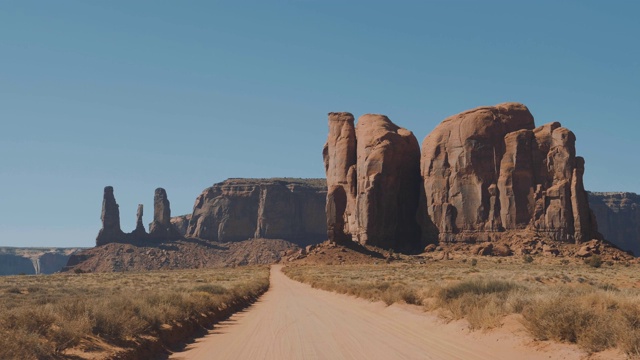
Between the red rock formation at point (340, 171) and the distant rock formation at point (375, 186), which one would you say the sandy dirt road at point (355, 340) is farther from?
the distant rock formation at point (375, 186)

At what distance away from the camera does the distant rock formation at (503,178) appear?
87.4 metres

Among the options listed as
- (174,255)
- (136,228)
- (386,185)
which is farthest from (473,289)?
(136,228)

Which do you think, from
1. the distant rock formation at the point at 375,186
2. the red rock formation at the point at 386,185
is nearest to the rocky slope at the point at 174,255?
the distant rock formation at the point at 375,186

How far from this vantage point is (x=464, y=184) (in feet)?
316

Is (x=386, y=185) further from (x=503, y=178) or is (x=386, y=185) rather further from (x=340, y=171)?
(x=503, y=178)

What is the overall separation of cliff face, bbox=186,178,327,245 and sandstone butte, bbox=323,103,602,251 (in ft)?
240

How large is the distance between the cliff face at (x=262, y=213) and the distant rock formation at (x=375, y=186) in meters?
69.1

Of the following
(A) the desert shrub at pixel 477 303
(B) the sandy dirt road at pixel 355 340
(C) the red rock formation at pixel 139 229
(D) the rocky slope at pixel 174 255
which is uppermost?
(C) the red rock formation at pixel 139 229

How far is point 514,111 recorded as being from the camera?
97938 mm

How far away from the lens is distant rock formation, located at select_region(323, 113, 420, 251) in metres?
98.8

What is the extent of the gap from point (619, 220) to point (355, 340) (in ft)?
628

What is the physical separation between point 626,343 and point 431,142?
3668 inches

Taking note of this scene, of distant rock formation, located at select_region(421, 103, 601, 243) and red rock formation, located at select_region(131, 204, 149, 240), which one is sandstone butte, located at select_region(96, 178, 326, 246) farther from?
distant rock formation, located at select_region(421, 103, 601, 243)

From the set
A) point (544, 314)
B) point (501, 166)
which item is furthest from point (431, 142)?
point (544, 314)
